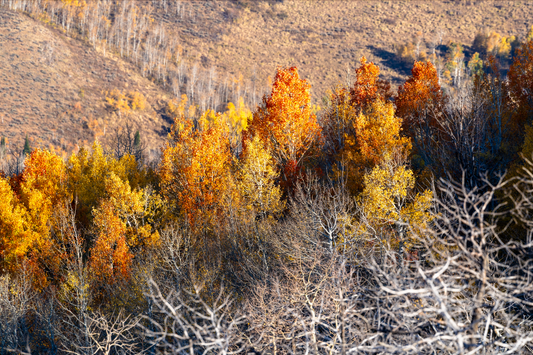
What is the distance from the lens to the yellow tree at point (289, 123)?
32.5 meters

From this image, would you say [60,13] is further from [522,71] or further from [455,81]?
[522,71]

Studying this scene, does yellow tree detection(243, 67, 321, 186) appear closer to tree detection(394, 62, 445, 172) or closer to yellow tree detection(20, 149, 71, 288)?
tree detection(394, 62, 445, 172)

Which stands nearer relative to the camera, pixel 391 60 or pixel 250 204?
pixel 250 204

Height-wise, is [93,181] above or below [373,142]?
below

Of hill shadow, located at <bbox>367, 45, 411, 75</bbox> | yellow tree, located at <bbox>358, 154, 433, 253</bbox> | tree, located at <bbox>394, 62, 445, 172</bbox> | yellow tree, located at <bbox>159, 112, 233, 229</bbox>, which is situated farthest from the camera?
hill shadow, located at <bbox>367, 45, 411, 75</bbox>

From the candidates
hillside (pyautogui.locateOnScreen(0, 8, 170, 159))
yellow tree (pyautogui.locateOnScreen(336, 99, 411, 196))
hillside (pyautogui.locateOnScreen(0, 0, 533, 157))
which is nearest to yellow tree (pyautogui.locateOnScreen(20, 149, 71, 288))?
yellow tree (pyautogui.locateOnScreen(336, 99, 411, 196))

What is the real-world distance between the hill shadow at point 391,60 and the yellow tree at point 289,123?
14384 centimetres

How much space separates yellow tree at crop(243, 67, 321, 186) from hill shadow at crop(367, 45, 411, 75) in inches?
5663

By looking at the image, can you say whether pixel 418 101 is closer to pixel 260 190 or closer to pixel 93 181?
pixel 260 190

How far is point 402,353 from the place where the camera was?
7.80 m

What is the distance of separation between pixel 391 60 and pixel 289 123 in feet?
519

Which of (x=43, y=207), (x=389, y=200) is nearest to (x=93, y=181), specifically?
(x=43, y=207)

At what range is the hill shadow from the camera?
16462 cm

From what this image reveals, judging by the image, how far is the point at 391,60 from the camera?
172750 millimetres
